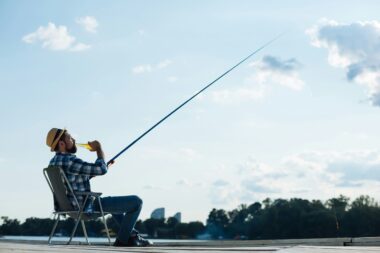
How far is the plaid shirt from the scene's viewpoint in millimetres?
7367

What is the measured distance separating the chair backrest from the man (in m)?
0.07

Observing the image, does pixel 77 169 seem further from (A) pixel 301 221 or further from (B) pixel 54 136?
(A) pixel 301 221

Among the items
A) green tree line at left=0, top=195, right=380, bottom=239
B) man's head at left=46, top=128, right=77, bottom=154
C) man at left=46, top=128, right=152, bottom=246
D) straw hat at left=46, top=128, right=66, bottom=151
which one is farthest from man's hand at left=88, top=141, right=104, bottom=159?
green tree line at left=0, top=195, right=380, bottom=239

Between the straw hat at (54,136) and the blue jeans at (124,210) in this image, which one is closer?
the blue jeans at (124,210)

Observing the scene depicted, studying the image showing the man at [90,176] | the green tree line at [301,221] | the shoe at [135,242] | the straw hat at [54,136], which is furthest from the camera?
the green tree line at [301,221]

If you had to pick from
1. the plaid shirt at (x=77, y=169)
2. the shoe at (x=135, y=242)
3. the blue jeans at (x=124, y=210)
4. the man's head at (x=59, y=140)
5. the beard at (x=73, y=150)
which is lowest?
the shoe at (x=135, y=242)

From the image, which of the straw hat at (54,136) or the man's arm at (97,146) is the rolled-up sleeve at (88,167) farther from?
the straw hat at (54,136)

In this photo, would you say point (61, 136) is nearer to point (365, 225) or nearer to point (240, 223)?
point (365, 225)

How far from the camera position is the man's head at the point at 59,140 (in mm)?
7492

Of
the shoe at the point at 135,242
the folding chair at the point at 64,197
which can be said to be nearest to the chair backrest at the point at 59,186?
the folding chair at the point at 64,197

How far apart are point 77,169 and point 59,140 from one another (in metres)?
0.42

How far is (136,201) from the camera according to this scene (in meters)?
7.52

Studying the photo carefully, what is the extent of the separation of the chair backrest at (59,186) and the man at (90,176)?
0.22ft

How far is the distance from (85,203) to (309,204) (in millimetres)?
106618
